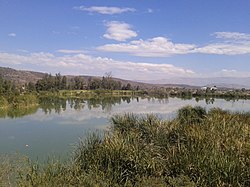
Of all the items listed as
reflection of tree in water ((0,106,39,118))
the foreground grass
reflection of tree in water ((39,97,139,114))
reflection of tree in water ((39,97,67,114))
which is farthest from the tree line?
the foreground grass

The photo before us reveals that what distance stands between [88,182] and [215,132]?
5.33 meters

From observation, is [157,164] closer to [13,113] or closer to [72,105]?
[13,113]

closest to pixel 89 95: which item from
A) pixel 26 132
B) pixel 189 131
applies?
pixel 26 132

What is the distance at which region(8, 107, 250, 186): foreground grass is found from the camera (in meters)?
8.27

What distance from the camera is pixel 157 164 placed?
9695 millimetres

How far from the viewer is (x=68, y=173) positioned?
8.70 m

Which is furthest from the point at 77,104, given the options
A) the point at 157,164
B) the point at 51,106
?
the point at 157,164

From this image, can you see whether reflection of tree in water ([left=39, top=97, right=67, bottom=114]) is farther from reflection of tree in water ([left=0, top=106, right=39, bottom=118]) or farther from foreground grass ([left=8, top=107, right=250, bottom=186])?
foreground grass ([left=8, top=107, right=250, bottom=186])

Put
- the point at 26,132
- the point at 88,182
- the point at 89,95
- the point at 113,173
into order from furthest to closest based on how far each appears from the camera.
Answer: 1. the point at 89,95
2. the point at 26,132
3. the point at 113,173
4. the point at 88,182

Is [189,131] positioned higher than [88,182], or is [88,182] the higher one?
[189,131]

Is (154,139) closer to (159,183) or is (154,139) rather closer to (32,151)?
(159,183)

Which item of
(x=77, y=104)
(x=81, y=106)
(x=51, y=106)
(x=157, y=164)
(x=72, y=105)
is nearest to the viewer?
(x=157, y=164)

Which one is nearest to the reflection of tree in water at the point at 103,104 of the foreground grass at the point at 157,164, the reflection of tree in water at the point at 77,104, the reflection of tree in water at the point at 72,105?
the reflection of tree in water at the point at 72,105

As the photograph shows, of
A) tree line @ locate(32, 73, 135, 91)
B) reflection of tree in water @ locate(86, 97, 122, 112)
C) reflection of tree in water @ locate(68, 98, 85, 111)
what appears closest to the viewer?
reflection of tree in water @ locate(86, 97, 122, 112)
